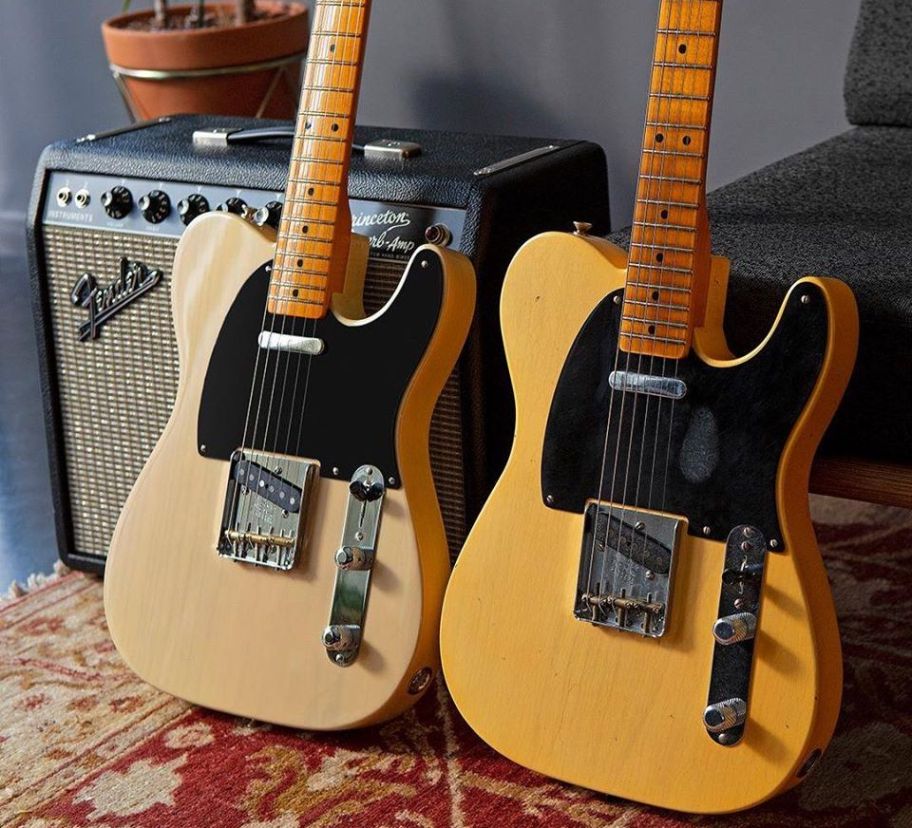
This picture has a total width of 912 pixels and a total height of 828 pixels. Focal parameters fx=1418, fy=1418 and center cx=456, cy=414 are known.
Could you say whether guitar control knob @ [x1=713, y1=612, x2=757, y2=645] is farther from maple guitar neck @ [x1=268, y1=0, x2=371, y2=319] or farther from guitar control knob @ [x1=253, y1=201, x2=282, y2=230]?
guitar control knob @ [x1=253, y1=201, x2=282, y2=230]

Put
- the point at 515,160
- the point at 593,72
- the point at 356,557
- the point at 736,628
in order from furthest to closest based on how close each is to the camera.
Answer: the point at 593,72
the point at 515,160
the point at 356,557
the point at 736,628

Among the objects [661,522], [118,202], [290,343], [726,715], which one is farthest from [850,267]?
[118,202]

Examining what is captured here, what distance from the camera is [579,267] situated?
116 cm

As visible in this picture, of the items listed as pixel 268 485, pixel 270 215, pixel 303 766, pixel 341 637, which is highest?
pixel 270 215

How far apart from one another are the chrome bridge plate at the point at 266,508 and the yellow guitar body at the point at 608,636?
154 mm

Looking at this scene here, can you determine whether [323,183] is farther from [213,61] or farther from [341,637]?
[213,61]

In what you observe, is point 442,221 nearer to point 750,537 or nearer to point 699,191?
point 699,191

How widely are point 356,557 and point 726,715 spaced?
→ 337 mm

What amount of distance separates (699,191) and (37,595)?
877 millimetres

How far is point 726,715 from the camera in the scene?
109cm

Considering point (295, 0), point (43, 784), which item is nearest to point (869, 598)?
point (43, 784)

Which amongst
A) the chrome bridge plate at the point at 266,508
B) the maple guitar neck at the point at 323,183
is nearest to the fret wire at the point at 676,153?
the maple guitar neck at the point at 323,183

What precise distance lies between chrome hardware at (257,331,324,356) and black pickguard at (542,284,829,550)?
0.23 metres

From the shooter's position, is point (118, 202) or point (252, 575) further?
point (118, 202)
